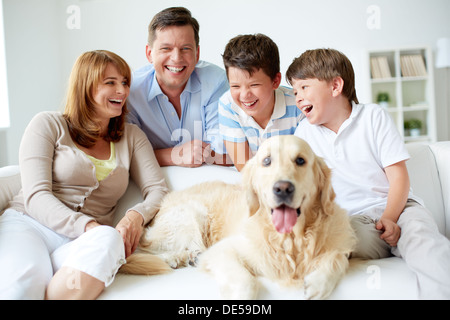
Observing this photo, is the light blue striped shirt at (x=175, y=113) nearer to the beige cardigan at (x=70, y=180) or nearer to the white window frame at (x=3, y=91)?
the beige cardigan at (x=70, y=180)

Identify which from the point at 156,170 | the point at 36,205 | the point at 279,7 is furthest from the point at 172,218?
the point at 279,7

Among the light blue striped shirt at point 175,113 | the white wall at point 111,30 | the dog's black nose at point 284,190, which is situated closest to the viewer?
the dog's black nose at point 284,190

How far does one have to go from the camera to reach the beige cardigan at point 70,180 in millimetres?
1429

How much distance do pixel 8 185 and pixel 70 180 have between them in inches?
15.5

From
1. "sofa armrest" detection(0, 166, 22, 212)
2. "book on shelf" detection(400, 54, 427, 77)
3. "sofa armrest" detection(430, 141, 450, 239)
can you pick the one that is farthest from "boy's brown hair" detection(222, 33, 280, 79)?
"book on shelf" detection(400, 54, 427, 77)

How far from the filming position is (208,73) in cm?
216

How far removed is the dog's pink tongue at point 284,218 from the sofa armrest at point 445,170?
1086 mm

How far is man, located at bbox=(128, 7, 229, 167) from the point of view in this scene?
196cm

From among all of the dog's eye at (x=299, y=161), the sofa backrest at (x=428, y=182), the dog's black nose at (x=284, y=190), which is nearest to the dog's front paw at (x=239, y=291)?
the dog's black nose at (x=284, y=190)

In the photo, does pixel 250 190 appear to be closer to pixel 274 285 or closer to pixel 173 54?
pixel 274 285

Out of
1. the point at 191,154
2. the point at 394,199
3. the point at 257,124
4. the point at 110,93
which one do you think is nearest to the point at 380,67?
the point at 257,124

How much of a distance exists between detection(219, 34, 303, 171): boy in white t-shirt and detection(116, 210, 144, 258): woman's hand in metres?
0.60

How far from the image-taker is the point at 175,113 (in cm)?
209
